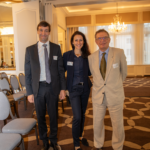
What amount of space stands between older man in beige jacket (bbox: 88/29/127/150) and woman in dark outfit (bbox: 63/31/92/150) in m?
0.17

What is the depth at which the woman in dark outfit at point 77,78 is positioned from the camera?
1.95m

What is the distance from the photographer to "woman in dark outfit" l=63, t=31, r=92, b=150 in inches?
76.6

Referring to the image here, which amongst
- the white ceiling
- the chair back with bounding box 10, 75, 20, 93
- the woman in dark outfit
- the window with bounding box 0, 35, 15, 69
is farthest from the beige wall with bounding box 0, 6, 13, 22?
the woman in dark outfit

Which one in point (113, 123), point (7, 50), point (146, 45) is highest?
point (146, 45)

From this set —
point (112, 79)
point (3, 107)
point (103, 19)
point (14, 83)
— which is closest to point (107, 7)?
point (103, 19)

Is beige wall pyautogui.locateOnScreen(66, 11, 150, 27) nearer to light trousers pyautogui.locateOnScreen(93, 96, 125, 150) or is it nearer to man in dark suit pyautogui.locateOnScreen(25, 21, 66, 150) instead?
man in dark suit pyautogui.locateOnScreen(25, 21, 66, 150)

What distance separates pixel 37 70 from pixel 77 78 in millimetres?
533

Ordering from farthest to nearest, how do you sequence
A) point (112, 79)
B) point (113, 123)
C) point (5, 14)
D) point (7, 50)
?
point (7, 50)
point (5, 14)
point (113, 123)
point (112, 79)

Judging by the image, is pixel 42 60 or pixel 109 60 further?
pixel 42 60

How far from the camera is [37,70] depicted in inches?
73.4

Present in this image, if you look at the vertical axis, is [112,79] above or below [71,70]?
below

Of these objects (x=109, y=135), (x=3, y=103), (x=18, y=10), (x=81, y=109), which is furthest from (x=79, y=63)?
(x=18, y=10)

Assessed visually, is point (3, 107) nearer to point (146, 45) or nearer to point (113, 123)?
point (113, 123)

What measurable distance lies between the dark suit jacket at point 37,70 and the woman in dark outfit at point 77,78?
0.38 ft
